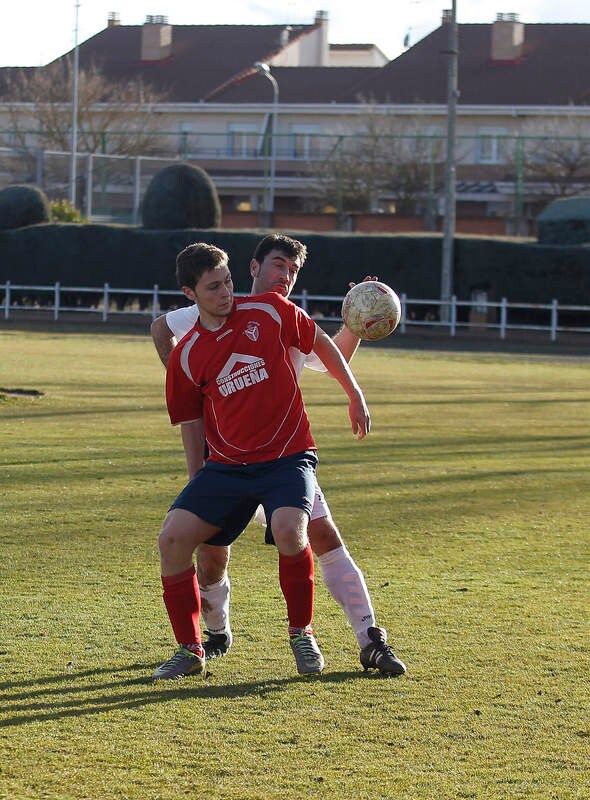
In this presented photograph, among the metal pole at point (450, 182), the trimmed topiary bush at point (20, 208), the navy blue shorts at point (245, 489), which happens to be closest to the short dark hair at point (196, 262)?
the navy blue shorts at point (245, 489)

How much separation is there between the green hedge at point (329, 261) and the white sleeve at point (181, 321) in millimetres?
30113

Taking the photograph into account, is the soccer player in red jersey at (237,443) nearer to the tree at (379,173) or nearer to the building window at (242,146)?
the tree at (379,173)

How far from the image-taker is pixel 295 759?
4.43 meters

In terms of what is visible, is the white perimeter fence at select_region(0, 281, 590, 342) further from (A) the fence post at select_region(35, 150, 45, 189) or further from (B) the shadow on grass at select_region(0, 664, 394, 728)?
(B) the shadow on grass at select_region(0, 664, 394, 728)

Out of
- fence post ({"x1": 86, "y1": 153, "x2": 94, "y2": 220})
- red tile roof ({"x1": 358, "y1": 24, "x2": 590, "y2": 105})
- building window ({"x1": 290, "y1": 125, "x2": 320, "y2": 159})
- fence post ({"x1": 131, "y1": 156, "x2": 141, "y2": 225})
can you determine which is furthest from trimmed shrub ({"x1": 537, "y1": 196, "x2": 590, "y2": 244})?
red tile roof ({"x1": 358, "y1": 24, "x2": 590, "y2": 105})

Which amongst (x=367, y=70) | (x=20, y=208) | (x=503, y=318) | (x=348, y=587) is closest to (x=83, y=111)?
(x=367, y=70)

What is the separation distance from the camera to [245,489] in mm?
5395

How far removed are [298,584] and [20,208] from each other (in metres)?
37.9

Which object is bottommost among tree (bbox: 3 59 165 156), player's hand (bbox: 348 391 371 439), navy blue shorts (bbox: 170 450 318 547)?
navy blue shorts (bbox: 170 450 318 547)

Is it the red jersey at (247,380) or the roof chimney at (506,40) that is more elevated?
the roof chimney at (506,40)

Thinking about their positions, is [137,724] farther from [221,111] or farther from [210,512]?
[221,111]

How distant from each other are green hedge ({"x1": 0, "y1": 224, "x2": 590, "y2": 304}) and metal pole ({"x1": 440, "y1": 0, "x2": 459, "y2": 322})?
3.94 ft

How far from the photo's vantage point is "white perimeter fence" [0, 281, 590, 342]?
35081 millimetres

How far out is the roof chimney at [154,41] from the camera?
2857 inches
